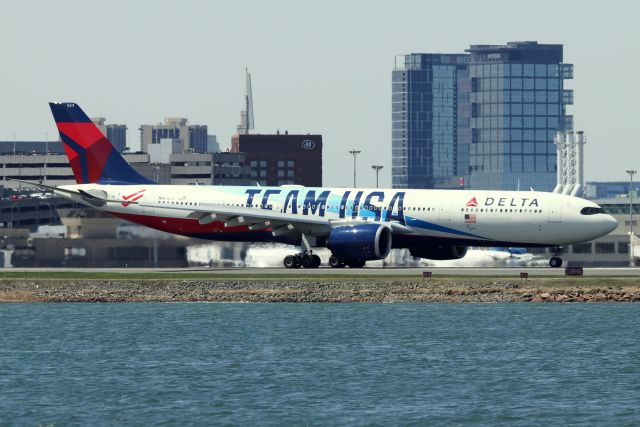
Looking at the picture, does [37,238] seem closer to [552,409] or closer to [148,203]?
[148,203]

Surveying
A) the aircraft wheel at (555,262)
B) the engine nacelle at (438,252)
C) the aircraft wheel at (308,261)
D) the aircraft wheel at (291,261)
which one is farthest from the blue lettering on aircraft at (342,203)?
the aircraft wheel at (555,262)

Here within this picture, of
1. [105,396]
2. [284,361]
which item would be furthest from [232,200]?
[105,396]

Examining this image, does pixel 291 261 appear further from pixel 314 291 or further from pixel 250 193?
pixel 314 291

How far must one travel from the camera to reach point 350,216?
8875 cm

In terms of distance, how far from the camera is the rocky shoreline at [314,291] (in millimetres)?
76625

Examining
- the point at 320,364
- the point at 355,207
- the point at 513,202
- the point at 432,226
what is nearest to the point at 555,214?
the point at 513,202

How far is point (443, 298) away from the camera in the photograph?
7700 cm

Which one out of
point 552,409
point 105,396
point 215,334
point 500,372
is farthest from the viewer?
point 215,334

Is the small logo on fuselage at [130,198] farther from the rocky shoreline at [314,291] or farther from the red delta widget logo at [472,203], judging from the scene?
the red delta widget logo at [472,203]

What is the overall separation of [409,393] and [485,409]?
387 cm

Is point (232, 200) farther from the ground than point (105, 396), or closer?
farther from the ground

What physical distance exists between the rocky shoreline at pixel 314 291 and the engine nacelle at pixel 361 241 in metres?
6.07

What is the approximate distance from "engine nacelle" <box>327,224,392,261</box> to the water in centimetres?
867

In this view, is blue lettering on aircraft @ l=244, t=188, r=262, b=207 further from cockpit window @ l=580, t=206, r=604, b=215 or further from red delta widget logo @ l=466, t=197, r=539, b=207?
cockpit window @ l=580, t=206, r=604, b=215
